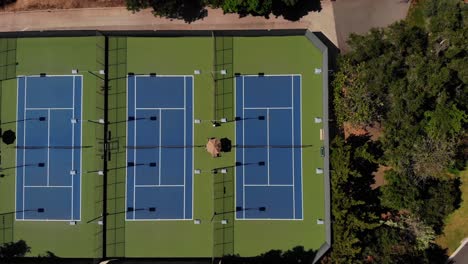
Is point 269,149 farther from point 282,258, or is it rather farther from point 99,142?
point 99,142

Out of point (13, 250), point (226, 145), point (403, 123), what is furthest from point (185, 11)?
point (13, 250)

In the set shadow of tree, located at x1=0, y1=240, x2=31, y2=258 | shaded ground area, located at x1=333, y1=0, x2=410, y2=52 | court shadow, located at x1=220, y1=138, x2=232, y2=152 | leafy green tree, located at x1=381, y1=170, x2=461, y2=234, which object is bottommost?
shadow of tree, located at x1=0, y1=240, x2=31, y2=258

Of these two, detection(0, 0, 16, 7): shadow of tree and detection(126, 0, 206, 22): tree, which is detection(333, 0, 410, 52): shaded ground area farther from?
detection(0, 0, 16, 7): shadow of tree

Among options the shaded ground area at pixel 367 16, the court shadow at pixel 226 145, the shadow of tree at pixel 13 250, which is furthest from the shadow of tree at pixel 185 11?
the shadow of tree at pixel 13 250

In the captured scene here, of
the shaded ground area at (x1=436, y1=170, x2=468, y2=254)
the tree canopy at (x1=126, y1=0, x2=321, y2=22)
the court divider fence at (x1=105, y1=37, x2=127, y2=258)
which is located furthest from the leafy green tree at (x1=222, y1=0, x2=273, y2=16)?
the shaded ground area at (x1=436, y1=170, x2=468, y2=254)

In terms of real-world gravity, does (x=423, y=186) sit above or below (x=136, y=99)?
below

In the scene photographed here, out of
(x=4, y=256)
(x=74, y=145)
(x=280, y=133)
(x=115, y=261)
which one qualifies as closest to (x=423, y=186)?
(x=280, y=133)

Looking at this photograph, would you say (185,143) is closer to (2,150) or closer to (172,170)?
(172,170)
